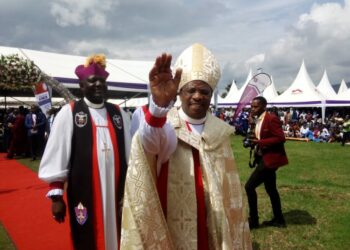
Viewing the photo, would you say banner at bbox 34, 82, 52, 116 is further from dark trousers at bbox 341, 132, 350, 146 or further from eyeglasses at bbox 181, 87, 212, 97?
dark trousers at bbox 341, 132, 350, 146

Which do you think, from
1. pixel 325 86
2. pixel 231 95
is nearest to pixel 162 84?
pixel 325 86

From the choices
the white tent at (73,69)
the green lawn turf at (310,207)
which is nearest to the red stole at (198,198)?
the green lawn turf at (310,207)

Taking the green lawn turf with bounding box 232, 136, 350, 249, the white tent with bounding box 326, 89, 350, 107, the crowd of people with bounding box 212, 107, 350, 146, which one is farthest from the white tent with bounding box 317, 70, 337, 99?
the green lawn turf with bounding box 232, 136, 350, 249

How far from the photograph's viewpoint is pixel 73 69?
49.8 feet

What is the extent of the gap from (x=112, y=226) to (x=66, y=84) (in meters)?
11.3

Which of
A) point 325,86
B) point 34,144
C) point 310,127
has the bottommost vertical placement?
point 310,127

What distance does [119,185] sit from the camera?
302 cm

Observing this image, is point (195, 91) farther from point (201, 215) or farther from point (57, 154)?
point (57, 154)

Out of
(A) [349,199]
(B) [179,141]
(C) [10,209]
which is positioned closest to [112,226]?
(B) [179,141]

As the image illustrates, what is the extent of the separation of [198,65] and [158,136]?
66cm

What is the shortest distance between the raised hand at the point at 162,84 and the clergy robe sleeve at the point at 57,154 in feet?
4.31

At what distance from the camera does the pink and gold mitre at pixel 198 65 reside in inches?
96.0

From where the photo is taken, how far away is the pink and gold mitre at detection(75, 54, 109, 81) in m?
3.27

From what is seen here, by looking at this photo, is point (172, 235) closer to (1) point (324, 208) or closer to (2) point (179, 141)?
(2) point (179, 141)
